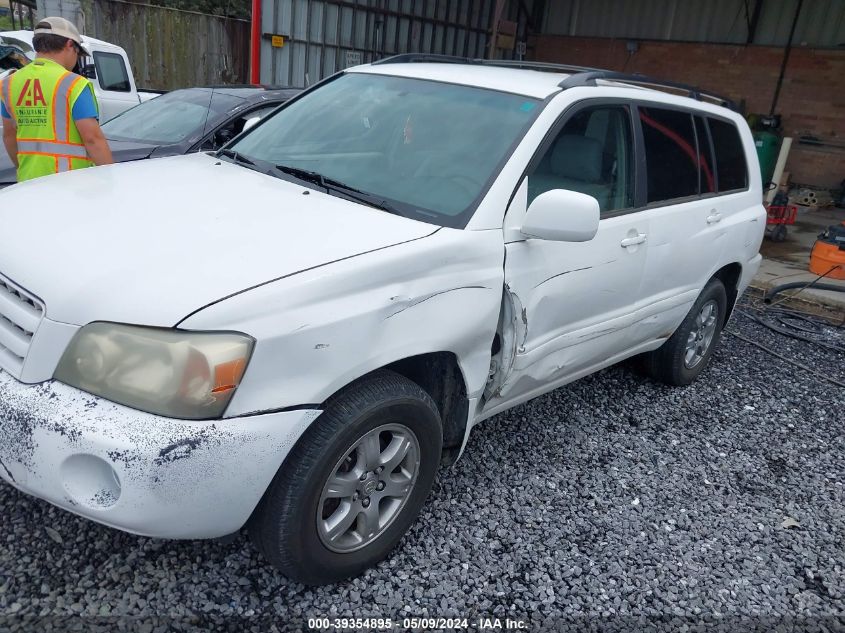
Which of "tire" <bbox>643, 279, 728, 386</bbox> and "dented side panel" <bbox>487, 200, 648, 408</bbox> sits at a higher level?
"dented side panel" <bbox>487, 200, 648, 408</bbox>

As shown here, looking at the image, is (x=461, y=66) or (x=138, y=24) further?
(x=138, y=24)

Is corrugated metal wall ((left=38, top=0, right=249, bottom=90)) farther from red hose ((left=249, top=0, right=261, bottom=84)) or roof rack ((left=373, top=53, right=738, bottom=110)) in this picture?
roof rack ((left=373, top=53, right=738, bottom=110))

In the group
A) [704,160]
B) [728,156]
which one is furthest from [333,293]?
[728,156]

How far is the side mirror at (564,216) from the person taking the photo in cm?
255

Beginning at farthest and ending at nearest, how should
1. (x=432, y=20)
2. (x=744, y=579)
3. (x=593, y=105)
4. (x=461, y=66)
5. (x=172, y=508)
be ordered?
(x=432, y=20)
(x=461, y=66)
(x=593, y=105)
(x=744, y=579)
(x=172, y=508)

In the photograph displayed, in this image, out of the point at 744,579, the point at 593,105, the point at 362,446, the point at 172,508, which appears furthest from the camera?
the point at 593,105

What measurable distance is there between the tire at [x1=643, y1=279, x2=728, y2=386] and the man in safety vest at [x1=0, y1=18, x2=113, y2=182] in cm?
342

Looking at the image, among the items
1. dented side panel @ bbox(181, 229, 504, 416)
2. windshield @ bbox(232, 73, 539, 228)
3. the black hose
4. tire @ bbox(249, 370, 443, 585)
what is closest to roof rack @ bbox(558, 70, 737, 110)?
windshield @ bbox(232, 73, 539, 228)

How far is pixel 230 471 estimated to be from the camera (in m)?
1.94

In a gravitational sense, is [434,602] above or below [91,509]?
below

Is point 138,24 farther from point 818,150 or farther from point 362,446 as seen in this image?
point 362,446

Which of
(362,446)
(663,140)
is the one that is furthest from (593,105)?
(362,446)

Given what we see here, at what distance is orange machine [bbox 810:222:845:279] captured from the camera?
557cm

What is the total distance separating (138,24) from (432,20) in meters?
5.68
